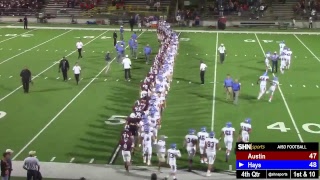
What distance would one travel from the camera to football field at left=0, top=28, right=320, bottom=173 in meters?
16.4

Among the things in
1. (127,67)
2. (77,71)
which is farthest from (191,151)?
(127,67)

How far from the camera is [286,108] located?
65.2 ft

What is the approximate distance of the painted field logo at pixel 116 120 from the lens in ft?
59.8

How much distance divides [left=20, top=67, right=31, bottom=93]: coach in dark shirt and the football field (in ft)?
0.97

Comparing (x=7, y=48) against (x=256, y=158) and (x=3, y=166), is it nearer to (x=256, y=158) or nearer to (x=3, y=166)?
(x=3, y=166)

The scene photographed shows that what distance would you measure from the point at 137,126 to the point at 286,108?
6.75 metres

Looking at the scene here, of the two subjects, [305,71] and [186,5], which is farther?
[186,5]

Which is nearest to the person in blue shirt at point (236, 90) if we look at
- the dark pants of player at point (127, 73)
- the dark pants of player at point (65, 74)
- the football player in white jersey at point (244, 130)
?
the football player in white jersey at point (244, 130)

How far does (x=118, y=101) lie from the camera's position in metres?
20.8

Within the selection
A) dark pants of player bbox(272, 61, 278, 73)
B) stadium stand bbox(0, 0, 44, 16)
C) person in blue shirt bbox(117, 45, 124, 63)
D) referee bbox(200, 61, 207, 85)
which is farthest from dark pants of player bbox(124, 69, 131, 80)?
stadium stand bbox(0, 0, 44, 16)

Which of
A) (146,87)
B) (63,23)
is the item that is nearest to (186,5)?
(63,23)

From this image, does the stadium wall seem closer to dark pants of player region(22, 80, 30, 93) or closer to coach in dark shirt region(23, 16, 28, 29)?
coach in dark shirt region(23, 16, 28, 29)

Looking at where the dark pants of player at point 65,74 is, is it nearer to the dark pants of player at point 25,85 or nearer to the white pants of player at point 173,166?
the dark pants of player at point 25,85
